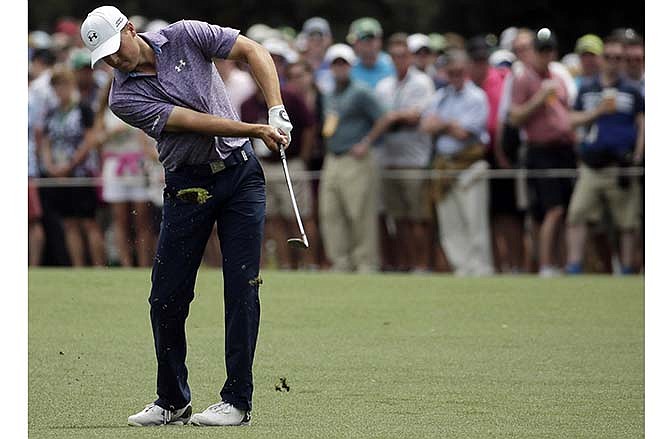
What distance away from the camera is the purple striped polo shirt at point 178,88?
8070 mm

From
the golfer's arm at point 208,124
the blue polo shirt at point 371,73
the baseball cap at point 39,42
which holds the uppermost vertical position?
the baseball cap at point 39,42

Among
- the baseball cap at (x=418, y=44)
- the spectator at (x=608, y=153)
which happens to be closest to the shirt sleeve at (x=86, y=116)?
the baseball cap at (x=418, y=44)

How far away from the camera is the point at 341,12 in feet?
118

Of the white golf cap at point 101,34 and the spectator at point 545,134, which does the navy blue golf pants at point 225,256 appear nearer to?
the white golf cap at point 101,34

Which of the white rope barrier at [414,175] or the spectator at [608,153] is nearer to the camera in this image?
the spectator at [608,153]

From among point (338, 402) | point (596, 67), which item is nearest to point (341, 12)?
point (596, 67)

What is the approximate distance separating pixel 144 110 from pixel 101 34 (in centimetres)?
41

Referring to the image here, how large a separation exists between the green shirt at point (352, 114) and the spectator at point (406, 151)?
5.3 inches

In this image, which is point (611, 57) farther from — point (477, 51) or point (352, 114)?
point (352, 114)

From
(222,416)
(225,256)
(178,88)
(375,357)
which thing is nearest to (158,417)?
(222,416)

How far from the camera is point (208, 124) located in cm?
796

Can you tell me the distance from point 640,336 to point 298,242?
3.99 metres
